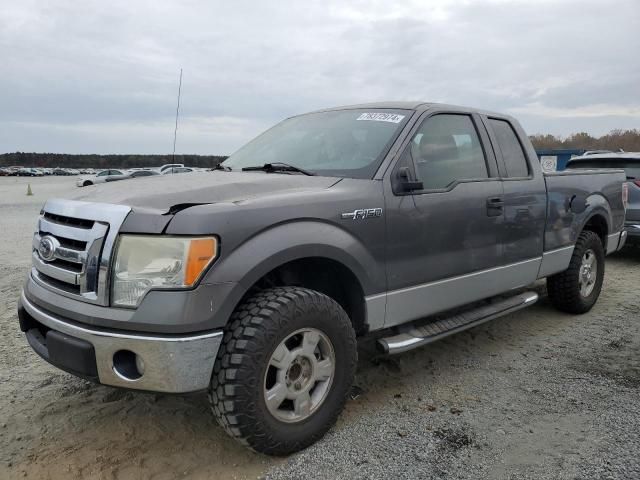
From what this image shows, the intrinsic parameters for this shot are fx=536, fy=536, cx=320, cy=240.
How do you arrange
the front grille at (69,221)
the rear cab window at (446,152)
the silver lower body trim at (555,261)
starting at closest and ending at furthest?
the front grille at (69,221) < the rear cab window at (446,152) < the silver lower body trim at (555,261)

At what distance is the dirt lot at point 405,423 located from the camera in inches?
106

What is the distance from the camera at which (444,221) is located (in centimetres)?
353

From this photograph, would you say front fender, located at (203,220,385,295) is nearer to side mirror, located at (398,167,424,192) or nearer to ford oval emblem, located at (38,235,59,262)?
side mirror, located at (398,167,424,192)

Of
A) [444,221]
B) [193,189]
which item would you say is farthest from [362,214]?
[193,189]

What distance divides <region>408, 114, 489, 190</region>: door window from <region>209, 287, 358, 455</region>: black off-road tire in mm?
1266

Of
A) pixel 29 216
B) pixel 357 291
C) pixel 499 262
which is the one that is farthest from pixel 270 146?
pixel 29 216

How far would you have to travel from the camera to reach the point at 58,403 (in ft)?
11.0

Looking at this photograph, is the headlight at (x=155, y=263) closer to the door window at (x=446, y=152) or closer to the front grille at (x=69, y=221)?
the front grille at (x=69, y=221)

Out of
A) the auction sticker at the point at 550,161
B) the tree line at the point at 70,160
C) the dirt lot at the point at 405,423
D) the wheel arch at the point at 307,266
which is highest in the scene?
the tree line at the point at 70,160

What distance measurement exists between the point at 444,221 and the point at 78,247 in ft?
7.23

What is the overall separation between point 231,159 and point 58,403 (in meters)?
2.15

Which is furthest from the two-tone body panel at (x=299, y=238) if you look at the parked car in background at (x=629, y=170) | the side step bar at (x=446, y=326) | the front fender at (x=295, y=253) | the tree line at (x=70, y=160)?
the tree line at (x=70, y=160)

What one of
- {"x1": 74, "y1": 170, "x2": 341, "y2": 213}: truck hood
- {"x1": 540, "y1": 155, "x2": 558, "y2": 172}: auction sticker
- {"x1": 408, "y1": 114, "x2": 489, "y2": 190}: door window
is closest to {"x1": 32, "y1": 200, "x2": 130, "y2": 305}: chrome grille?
{"x1": 74, "y1": 170, "x2": 341, "y2": 213}: truck hood

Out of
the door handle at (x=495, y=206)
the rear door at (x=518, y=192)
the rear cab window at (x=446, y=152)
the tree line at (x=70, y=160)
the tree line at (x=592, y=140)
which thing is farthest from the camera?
the tree line at (x=70, y=160)
